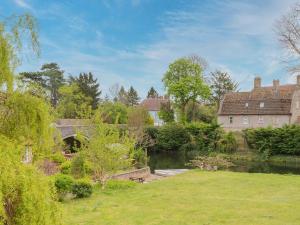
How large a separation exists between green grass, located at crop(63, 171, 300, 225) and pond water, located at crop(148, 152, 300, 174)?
38.2 feet

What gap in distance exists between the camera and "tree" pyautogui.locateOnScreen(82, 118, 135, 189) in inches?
786

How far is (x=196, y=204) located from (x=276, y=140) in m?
28.5

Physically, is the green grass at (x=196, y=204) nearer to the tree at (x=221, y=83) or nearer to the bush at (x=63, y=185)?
the bush at (x=63, y=185)

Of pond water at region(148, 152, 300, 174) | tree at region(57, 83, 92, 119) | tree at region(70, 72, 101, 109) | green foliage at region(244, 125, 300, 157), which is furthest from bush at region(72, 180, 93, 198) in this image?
tree at region(70, 72, 101, 109)

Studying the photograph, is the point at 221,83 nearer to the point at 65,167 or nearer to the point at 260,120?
the point at 260,120

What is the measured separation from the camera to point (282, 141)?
1563 inches

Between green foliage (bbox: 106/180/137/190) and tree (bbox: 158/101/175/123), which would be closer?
green foliage (bbox: 106/180/137/190)

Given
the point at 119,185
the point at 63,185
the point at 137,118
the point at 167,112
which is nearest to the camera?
the point at 63,185

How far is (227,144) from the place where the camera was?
1698 inches

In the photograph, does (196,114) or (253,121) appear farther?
(196,114)

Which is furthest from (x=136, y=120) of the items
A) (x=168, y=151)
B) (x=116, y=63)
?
(x=116, y=63)

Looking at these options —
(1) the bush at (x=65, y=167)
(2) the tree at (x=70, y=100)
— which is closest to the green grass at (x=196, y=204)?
(1) the bush at (x=65, y=167)

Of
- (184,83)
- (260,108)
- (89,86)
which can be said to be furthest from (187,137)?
(89,86)

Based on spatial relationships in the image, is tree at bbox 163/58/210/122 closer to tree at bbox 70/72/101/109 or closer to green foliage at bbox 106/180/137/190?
tree at bbox 70/72/101/109
